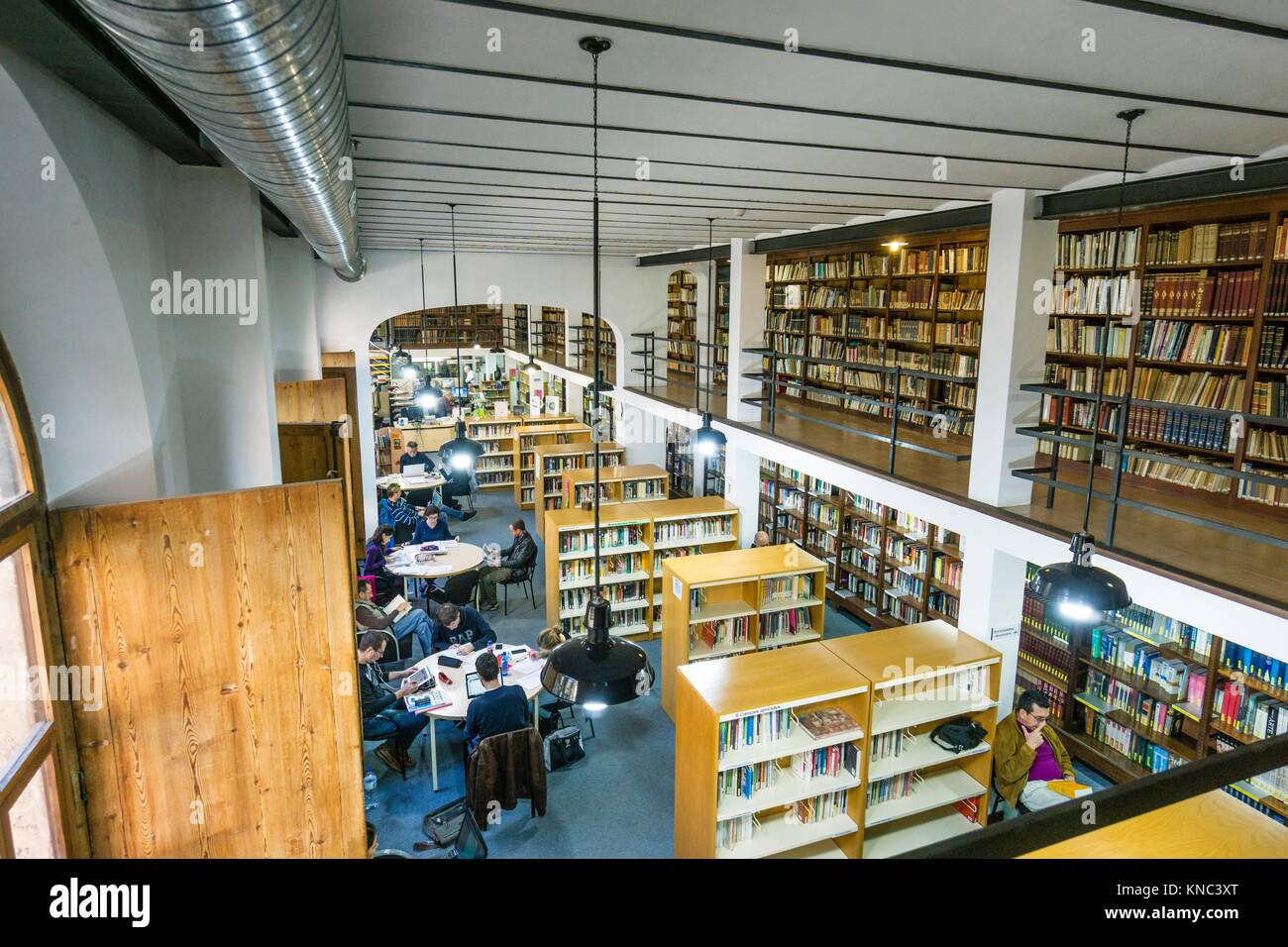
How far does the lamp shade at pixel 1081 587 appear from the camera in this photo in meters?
3.40

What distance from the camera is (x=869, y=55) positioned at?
260 centimetres

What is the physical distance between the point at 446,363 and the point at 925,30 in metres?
20.0

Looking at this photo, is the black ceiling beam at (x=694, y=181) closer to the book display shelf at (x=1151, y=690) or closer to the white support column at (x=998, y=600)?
the white support column at (x=998, y=600)

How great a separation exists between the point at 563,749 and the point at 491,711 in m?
1.03

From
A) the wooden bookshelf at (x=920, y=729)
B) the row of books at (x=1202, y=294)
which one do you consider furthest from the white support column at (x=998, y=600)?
the row of books at (x=1202, y=294)

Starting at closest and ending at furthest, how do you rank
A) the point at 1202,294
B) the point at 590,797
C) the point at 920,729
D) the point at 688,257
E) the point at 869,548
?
the point at 1202,294
the point at 920,729
the point at 590,797
the point at 869,548
the point at 688,257

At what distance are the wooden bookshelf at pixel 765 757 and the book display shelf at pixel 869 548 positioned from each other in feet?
9.88

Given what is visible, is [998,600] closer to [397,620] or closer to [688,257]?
[397,620]

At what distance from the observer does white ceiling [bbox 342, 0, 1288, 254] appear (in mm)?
2287

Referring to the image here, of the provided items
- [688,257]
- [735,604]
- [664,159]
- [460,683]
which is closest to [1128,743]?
[735,604]

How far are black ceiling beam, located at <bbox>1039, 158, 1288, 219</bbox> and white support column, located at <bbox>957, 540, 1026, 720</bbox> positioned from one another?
2.39 metres

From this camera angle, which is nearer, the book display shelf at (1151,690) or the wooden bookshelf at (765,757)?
the wooden bookshelf at (765,757)

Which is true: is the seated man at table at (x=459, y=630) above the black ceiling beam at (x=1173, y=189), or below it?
below

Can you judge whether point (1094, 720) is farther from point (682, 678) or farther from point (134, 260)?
point (134, 260)
